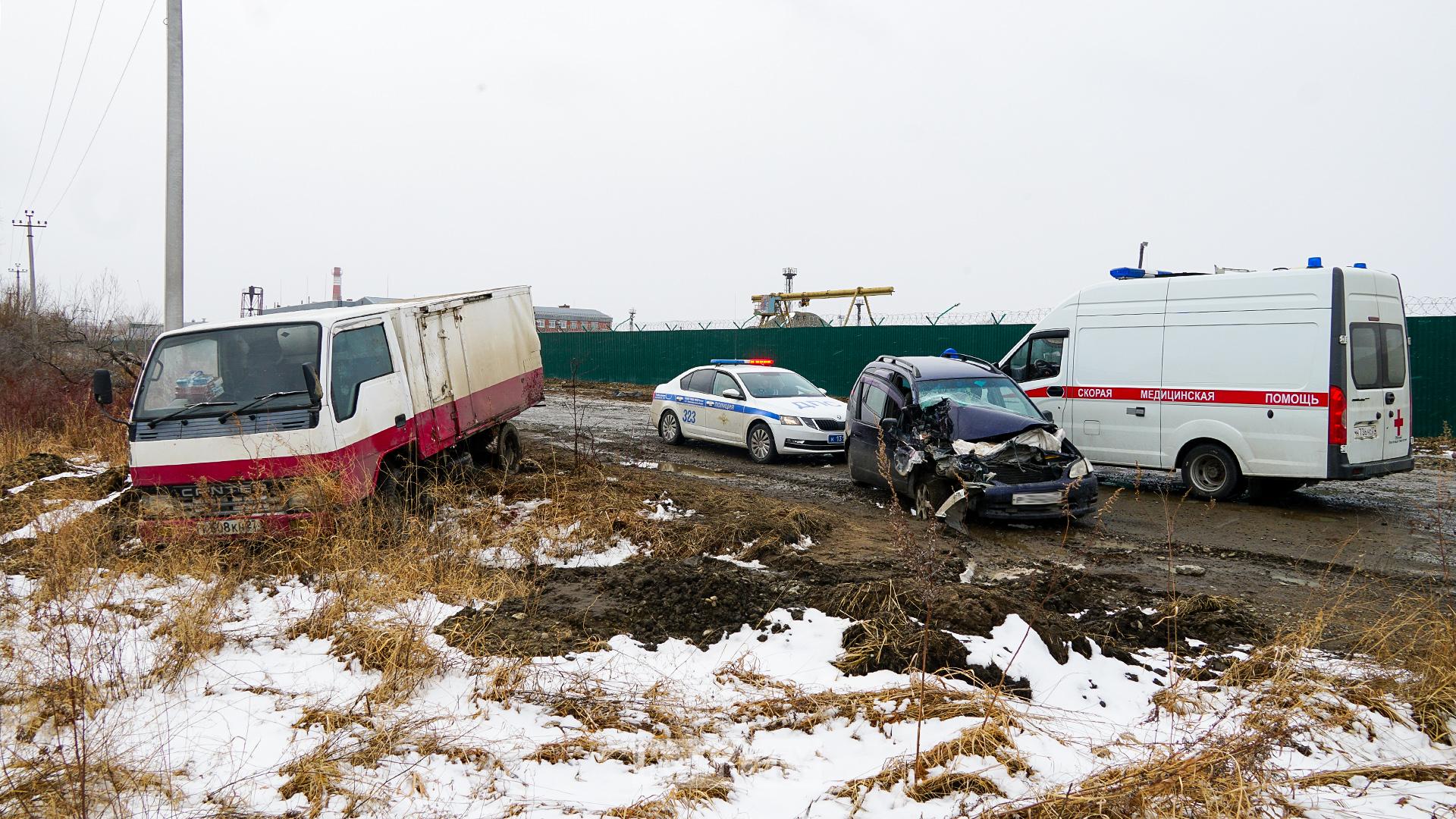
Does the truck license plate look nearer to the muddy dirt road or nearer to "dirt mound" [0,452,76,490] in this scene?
"dirt mound" [0,452,76,490]

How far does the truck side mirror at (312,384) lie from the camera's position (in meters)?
6.64

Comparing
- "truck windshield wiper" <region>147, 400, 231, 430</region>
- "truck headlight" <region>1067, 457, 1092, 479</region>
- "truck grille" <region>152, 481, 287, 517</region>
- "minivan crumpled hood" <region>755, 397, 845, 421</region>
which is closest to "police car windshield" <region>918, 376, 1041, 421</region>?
"truck headlight" <region>1067, 457, 1092, 479</region>

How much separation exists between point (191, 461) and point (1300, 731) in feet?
23.9

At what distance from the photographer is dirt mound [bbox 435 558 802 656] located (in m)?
4.90

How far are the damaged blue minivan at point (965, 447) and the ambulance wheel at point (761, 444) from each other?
2.55m

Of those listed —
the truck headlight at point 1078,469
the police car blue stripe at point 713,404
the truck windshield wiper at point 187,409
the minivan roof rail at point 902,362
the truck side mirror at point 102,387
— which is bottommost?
the truck headlight at point 1078,469

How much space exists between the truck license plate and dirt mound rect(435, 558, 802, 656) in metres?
2.25

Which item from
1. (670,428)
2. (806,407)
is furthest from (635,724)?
(670,428)

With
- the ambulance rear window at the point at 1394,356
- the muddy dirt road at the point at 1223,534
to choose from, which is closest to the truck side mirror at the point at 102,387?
the muddy dirt road at the point at 1223,534

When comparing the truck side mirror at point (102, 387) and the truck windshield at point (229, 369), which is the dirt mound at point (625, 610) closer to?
the truck windshield at point (229, 369)

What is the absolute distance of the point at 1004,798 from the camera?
10.6 feet

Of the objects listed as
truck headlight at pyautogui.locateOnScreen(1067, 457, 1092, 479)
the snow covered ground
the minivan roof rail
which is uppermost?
the minivan roof rail

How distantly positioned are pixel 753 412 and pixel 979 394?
13.8ft

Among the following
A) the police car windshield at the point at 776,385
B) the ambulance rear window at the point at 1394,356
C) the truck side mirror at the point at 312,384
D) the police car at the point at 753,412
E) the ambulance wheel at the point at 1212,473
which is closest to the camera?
the truck side mirror at the point at 312,384
